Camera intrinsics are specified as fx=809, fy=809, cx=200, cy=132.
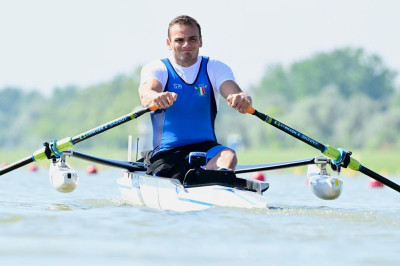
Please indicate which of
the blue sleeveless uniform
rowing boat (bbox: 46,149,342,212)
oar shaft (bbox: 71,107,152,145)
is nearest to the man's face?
the blue sleeveless uniform

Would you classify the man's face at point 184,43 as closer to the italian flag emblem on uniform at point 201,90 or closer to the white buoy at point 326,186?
the italian flag emblem on uniform at point 201,90

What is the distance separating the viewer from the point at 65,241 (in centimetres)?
573

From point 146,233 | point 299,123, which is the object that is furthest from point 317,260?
point 299,123

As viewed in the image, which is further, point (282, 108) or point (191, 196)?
point (282, 108)

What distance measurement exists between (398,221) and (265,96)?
8511cm

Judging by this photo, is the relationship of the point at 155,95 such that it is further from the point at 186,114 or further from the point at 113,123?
the point at 113,123

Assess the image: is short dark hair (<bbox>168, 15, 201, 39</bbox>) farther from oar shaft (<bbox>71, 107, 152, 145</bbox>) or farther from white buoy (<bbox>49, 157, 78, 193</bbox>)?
white buoy (<bbox>49, 157, 78, 193</bbox>)

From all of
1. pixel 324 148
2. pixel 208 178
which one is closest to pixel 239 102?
pixel 208 178

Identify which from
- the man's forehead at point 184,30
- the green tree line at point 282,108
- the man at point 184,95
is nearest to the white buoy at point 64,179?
the man at point 184,95

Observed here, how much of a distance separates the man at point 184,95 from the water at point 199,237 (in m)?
0.85

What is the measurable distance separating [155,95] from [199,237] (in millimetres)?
2520

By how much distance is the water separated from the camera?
515 cm

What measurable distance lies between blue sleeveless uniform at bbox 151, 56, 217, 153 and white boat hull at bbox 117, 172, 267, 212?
1.79 feet

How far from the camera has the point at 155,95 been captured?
8.12 m
